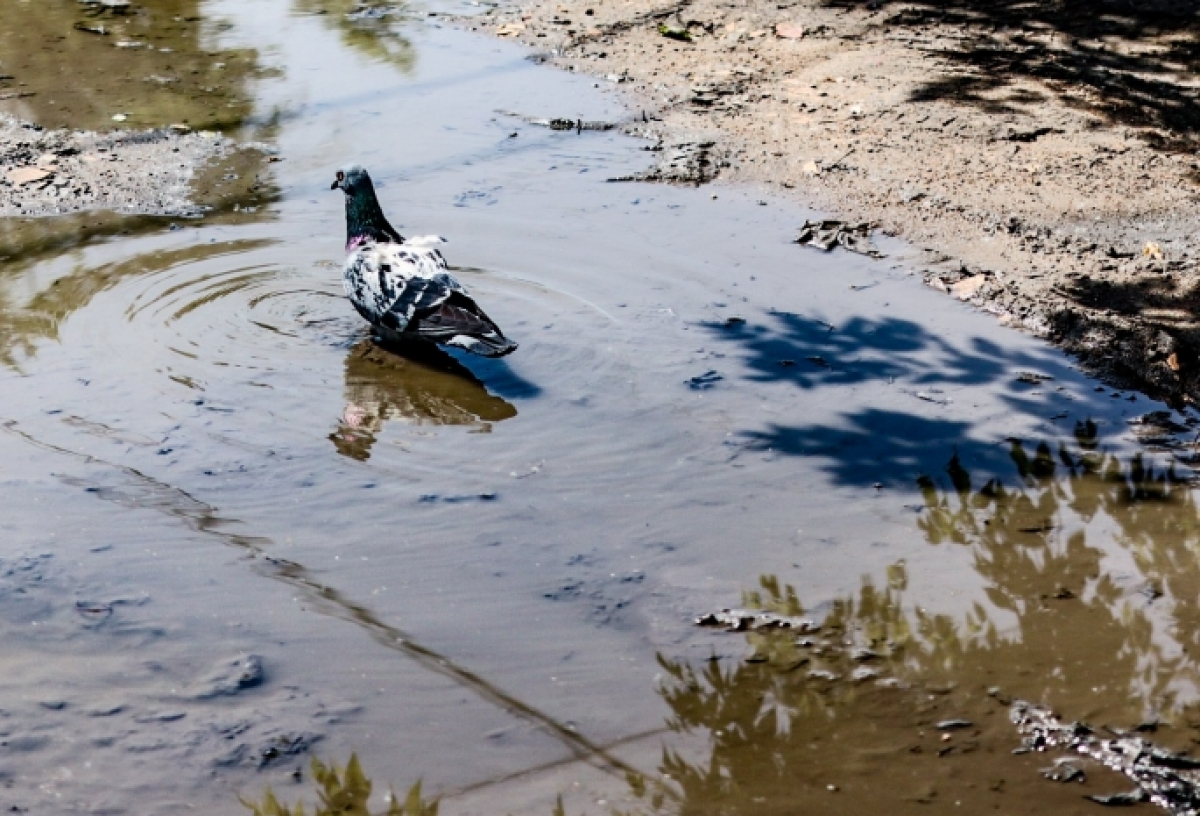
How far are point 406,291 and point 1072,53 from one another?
608 centimetres

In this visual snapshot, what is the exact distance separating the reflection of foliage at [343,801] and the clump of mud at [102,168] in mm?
5074

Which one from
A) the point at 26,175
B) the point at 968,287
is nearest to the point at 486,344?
the point at 968,287

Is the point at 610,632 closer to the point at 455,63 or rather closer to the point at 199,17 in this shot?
the point at 455,63

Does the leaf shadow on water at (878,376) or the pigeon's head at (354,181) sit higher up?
the pigeon's head at (354,181)

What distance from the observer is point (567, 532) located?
4793mm

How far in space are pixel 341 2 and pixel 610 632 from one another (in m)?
9.58

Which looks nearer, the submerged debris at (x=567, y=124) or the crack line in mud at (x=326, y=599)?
the crack line in mud at (x=326, y=599)

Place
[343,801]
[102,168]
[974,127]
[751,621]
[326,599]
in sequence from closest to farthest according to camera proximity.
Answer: [343,801]
[751,621]
[326,599]
[102,168]
[974,127]

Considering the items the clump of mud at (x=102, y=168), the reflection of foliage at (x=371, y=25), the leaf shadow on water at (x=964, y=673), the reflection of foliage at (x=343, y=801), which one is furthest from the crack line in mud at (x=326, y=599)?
the reflection of foliage at (x=371, y=25)

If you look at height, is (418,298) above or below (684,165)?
below

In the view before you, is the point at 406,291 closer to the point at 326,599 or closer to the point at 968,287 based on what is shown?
the point at 326,599

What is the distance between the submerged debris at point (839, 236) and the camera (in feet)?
24.0

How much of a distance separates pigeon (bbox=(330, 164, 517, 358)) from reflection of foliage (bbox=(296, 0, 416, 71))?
3.94 m

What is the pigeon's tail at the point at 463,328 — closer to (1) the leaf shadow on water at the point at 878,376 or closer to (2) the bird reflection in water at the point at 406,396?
(2) the bird reflection in water at the point at 406,396
